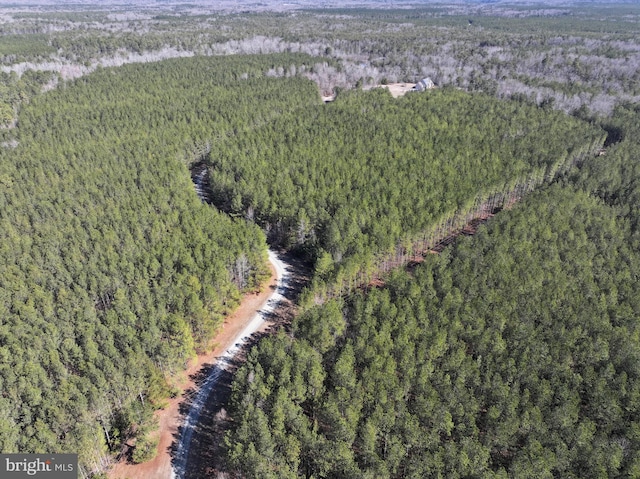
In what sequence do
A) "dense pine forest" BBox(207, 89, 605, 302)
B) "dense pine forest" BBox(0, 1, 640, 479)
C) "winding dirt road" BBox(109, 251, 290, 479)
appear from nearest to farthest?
1. "dense pine forest" BBox(0, 1, 640, 479)
2. "winding dirt road" BBox(109, 251, 290, 479)
3. "dense pine forest" BBox(207, 89, 605, 302)

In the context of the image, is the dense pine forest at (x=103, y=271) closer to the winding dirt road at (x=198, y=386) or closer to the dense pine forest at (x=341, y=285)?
the dense pine forest at (x=341, y=285)

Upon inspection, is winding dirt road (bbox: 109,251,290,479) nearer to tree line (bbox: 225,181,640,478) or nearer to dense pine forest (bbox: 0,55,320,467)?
dense pine forest (bbox: 0,55,320,467)

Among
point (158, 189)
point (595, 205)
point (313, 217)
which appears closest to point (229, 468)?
point (313, 217)

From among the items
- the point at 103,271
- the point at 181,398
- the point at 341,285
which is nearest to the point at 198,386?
the point at 181,398

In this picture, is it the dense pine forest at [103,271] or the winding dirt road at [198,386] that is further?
the dense pine forest at [103,271]

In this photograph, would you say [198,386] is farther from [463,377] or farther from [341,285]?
[463,377]

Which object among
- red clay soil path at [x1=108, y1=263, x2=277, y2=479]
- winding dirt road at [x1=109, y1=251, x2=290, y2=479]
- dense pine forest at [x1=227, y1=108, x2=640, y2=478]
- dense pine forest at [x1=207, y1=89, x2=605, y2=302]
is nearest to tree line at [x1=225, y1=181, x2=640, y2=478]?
dense pine forest at [x1=227, y1=108, x2=640, y2=478]

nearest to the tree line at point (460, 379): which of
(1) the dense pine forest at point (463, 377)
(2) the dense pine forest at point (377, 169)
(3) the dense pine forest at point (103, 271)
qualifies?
(1) the dense pine forest at point (463, 377)
